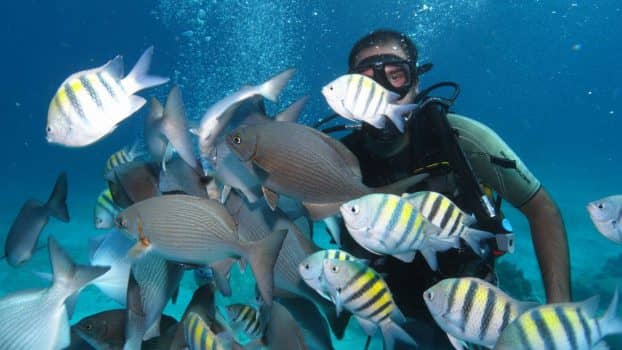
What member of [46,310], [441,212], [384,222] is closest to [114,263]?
[46,310]

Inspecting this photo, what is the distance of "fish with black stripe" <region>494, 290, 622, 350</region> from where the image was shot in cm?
159

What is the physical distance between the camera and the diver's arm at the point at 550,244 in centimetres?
304

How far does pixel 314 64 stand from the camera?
250 feet

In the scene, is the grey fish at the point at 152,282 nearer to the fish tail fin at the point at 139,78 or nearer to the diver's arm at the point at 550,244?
the fish tail fin at the point at 139,78

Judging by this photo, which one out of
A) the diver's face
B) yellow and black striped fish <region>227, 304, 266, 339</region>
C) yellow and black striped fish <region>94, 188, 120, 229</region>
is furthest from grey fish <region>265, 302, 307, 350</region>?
the diver's face

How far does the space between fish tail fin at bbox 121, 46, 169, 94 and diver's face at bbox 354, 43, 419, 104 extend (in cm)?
209

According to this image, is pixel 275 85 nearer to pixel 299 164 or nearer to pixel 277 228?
pixel 299 164

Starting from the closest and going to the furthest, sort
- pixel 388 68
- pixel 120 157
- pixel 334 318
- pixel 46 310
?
pixel 46 310, pixel 334 318, pixel 120 157, pixel 388 68

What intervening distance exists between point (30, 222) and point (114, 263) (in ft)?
4.11

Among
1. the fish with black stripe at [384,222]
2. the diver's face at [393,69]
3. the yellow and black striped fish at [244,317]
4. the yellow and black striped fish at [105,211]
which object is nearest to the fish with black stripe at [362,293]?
the fish with black stripe at [384,222]

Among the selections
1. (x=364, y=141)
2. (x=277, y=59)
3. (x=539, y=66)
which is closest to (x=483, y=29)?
(x=539, y=66)

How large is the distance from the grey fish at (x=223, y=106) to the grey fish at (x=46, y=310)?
0.77 meters

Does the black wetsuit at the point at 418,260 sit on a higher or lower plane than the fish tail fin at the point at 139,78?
lower

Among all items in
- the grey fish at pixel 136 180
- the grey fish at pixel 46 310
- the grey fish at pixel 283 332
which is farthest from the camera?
the grey fish at pixel 136 180
